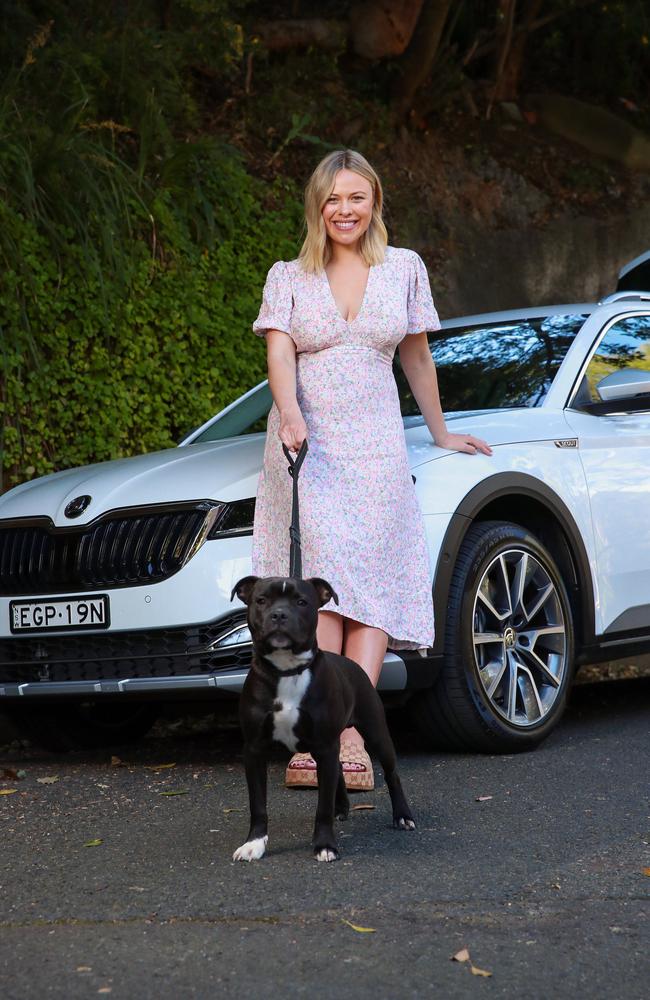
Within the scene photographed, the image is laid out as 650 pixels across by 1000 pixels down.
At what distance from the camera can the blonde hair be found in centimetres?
502

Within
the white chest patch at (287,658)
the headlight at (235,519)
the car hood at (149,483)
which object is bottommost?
the white chest patch at (287,658)

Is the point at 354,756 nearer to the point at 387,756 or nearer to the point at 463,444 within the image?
the point at 387,756

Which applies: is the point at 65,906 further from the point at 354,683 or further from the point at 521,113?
the point at 521,113

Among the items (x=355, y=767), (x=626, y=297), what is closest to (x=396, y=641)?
(x=355, y=767)

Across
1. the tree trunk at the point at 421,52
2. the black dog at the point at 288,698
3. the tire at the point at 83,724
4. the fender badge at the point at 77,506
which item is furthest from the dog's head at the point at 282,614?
the tree trunk at the point at 421,52

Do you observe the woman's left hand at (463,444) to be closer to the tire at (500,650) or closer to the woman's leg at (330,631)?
the tire at (500,650)

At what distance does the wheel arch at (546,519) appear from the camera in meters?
5.36

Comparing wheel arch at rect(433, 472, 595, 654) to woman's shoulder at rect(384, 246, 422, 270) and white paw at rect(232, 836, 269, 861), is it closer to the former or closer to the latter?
woman's shoulder at rect(384, 246, 422, 270)

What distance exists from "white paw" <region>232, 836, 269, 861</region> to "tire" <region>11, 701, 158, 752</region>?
201 centimetres

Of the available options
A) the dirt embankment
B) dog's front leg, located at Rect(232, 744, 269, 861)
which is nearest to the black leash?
dog's front leg, located at Rect(232, 744, 269, 861)

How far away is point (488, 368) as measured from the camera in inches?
241

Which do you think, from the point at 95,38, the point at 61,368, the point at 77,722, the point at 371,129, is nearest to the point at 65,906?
the point at 77,722

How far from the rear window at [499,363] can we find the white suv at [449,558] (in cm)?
1

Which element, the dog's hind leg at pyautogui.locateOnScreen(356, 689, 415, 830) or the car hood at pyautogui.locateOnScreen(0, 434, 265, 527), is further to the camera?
the car hood at pyautogui.locateOnScreen(0, 434, 265, 527)
